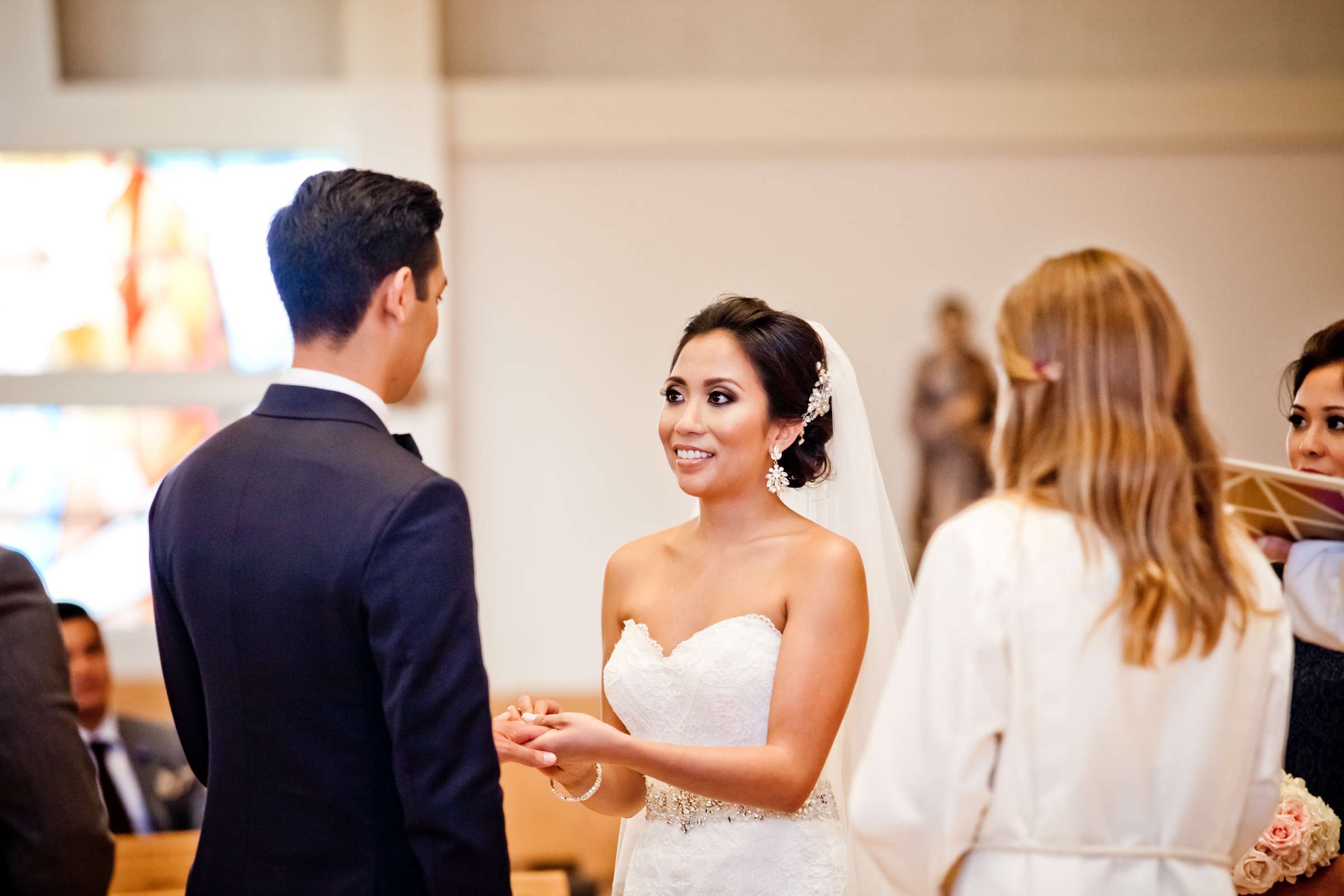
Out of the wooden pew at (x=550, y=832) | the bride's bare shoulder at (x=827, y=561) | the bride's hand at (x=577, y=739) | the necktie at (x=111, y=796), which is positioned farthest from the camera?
the wooden pew at (x=550, y=832)

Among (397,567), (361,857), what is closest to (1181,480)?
(397,567)

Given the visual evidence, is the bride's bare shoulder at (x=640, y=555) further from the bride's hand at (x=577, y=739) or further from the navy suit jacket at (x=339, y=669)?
the navy suit jacket at (x=339, y=669)

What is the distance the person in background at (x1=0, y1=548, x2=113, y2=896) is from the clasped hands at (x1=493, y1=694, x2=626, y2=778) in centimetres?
68

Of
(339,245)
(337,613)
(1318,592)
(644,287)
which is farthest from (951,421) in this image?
(337,613)

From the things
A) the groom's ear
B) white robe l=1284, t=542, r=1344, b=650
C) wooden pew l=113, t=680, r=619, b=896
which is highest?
the groom's ear

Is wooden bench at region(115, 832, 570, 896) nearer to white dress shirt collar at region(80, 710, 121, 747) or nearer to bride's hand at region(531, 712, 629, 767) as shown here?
white dress shirt collar at region(80, 710, 121, 747)

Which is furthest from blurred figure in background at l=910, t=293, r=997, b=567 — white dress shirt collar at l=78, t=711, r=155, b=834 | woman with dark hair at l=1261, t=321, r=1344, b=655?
white dress shirt collar at l=78, t=711, r=155, b=834

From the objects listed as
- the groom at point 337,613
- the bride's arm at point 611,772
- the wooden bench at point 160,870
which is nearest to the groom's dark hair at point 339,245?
the groom at point 337,613

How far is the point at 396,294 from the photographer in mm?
1888

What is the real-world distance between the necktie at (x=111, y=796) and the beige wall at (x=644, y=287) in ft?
8.45

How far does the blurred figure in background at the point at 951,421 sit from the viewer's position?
6832 millimetres

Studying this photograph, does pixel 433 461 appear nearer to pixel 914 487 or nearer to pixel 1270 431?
pixel 914 487

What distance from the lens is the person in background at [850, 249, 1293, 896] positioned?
171 cm

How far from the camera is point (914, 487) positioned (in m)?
6.94
